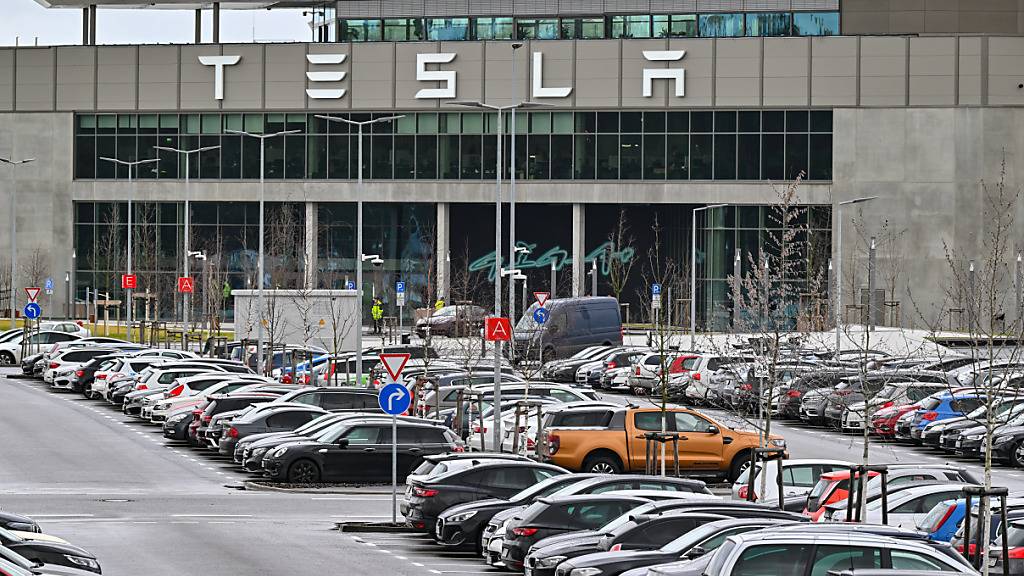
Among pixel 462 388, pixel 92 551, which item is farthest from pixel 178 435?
pixel 92 551

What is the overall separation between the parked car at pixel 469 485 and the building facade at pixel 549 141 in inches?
2183

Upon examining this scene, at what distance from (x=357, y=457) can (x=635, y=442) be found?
5714 mm

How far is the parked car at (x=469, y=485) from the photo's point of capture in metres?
26.5

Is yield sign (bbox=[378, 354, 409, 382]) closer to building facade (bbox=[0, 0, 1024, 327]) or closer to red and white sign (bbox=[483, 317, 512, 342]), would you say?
red and white sign (bbox=[483, 317, 512, 342])

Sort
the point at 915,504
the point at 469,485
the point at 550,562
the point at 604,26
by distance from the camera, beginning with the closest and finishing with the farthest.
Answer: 1. the point at 550,562
2. the point at 915,504
3. the point at 469,485
4. the point at 604,26

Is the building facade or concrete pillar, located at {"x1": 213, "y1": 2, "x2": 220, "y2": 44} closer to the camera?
the building facade

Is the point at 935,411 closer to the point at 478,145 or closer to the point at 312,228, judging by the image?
the point at 478,145

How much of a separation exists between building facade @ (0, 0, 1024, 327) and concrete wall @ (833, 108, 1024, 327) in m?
0.11

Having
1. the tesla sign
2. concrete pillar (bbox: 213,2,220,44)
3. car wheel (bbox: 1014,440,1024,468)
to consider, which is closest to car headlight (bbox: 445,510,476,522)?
car wheel (bbox: 1014,440,1024,468)

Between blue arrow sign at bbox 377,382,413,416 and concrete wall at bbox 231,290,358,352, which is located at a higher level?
concrete wall at bbox 231,290,358,352

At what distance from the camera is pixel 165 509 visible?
100ft

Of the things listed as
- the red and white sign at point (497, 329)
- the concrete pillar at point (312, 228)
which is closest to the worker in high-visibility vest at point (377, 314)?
the concrete pillar at point (312, 228)

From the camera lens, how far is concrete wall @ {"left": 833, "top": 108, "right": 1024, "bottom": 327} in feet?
278

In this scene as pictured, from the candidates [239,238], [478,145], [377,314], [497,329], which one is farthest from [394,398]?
[239,238]
